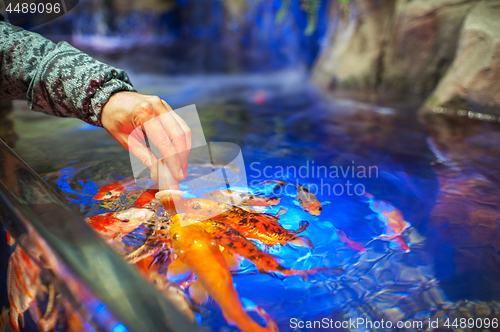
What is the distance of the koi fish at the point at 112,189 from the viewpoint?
3.42 ft

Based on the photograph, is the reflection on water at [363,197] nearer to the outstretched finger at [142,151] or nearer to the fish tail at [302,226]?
the fish tail at [302,226]

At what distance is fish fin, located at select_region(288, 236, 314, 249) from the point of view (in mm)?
854

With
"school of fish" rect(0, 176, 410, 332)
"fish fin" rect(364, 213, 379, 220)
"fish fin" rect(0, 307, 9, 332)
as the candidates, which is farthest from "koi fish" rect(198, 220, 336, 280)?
"fish fin" rect(0, 307, 9, 332)

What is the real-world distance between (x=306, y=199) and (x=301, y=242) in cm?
25

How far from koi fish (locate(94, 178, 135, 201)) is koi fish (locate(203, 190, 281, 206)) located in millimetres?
318

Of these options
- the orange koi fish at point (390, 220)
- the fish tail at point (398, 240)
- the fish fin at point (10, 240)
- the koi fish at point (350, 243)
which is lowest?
the orange koi fish at point (390, 220)

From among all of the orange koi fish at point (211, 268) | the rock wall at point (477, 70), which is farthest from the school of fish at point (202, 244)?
the rock wall at point (477, 70)

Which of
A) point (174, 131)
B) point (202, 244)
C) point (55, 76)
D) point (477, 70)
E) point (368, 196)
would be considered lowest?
point (368, 196)

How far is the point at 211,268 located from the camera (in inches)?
27.8

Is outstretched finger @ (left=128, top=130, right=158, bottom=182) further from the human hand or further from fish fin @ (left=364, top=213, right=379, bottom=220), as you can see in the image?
fish fin @ (left=364, top=213, right=379, bottom=220)

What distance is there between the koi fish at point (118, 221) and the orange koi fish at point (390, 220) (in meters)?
0.71

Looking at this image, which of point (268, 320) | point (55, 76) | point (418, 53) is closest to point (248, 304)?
point (268, 320)

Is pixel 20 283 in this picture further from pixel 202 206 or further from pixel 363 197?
pixel 363 197

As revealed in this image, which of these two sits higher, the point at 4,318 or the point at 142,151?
the point at 142,151
